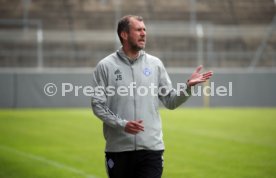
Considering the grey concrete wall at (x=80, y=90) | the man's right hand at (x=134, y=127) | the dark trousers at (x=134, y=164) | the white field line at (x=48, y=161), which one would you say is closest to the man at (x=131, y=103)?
the dark trousers at (x=134, y=164)

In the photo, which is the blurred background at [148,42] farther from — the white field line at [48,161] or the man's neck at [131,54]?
the man's neck at [131,54]

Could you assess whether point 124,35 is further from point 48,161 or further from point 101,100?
point 48,161

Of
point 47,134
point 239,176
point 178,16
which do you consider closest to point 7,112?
point 47,134

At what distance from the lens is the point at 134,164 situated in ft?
20.0

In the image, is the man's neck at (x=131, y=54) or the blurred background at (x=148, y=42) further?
the blurred background at (x=148, y=42)

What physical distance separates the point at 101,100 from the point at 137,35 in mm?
619

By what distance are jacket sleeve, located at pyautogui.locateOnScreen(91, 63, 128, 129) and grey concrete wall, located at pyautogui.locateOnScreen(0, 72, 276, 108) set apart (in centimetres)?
2210

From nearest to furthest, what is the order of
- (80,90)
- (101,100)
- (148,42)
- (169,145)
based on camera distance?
(101,100)
(169,145)
(80,90)
(148,42)

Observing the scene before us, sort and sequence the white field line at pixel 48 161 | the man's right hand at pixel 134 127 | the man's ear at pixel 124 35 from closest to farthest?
the man's right hand at pixel 134 127 < the man's ear at pixel 124 35 < the white field line at pixel 48 161

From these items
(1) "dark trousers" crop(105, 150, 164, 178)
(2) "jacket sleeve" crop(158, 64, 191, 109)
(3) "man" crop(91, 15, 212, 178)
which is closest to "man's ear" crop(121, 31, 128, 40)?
(3) "man" crop(91, 15, 212, 178)

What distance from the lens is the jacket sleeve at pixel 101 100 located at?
5945 millimetres

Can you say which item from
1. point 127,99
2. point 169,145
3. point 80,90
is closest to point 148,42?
point 80,90

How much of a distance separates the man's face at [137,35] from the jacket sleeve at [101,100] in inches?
13.0

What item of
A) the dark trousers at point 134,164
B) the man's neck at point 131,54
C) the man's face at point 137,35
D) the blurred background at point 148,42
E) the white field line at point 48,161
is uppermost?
the blurred background at point 148,42
